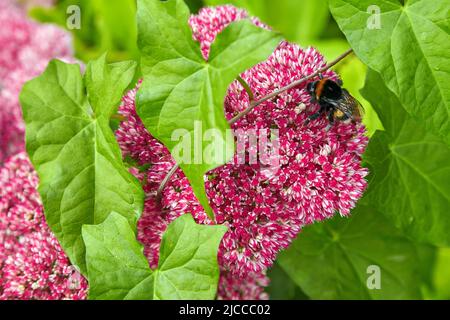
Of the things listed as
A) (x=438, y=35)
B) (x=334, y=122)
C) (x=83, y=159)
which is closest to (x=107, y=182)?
(x=83, y=159)

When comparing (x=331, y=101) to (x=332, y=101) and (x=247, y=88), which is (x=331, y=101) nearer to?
(x=332, y=101)

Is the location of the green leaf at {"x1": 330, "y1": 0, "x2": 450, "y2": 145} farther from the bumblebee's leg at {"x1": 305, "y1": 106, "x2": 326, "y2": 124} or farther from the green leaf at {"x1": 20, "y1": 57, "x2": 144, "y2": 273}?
the green leaf at {"x1": 20, "y1": 57, "x2": 144, "y2": 273}

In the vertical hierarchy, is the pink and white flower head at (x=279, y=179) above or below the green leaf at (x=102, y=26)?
below

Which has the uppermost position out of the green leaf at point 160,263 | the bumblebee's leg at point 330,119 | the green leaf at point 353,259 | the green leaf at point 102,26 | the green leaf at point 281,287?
the green leaf at point 102,26

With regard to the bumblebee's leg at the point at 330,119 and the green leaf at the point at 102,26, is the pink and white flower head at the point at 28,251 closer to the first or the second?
the bumblebee's leg at the point at 330,119

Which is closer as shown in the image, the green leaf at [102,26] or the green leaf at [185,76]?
the green leaf at [185,76]

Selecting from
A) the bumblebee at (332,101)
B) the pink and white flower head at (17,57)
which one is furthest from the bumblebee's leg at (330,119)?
the pink and white flower head at (17,57)
